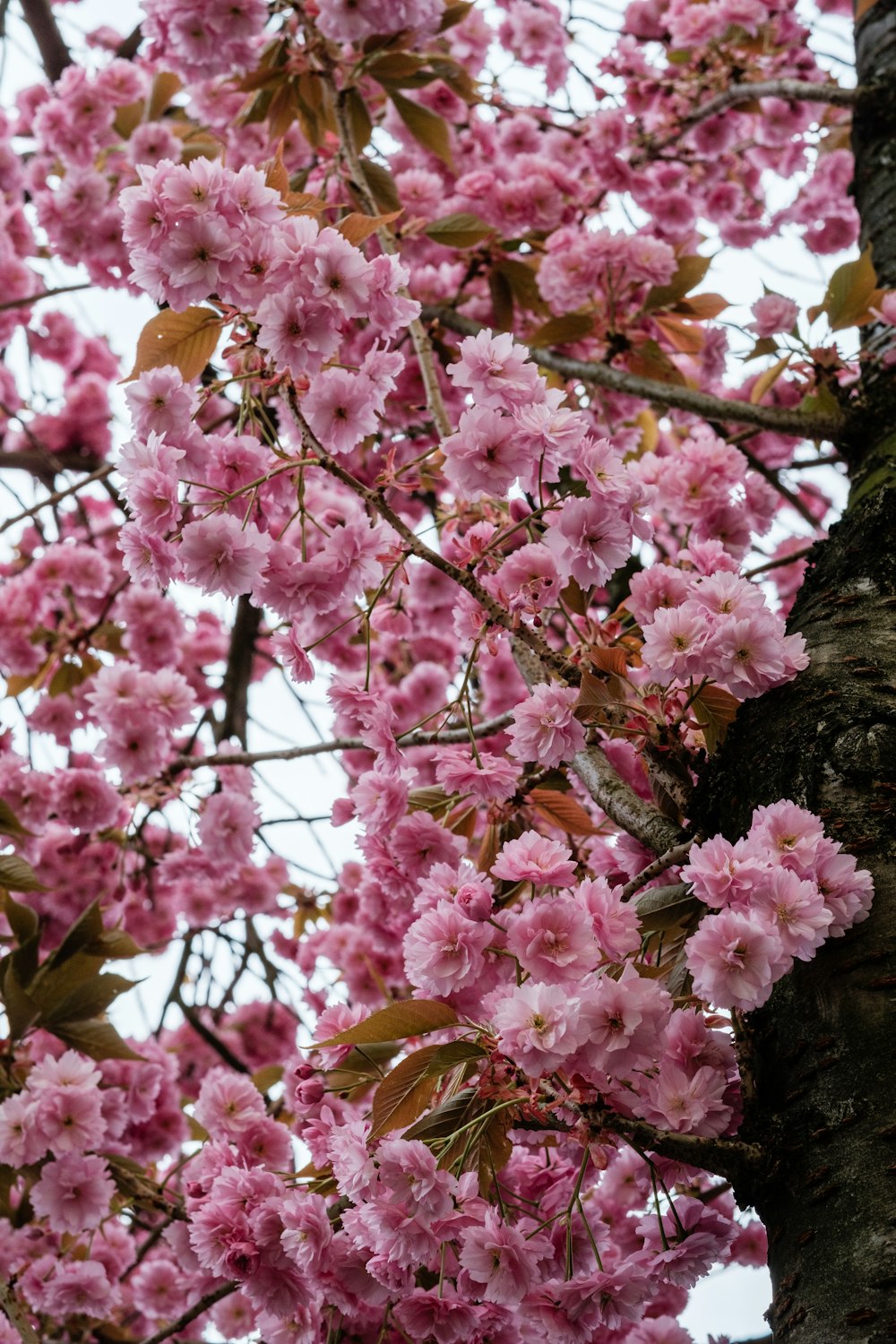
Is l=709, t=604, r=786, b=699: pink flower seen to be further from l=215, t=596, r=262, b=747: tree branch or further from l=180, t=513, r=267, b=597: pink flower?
l=215, t=596, r=262, b=747: tree branch

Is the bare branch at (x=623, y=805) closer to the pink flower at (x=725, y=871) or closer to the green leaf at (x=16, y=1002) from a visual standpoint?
the pink flower at (x=725, y=871)

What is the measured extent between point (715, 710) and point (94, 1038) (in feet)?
4.40

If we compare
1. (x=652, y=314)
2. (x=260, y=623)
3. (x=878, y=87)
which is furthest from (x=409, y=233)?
(x=260, y=623)

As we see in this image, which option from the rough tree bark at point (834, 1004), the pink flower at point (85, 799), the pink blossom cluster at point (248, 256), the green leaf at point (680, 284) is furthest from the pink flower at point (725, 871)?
the pink flower at point (85, 799)

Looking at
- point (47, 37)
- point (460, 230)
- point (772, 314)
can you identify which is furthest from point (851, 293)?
point (47, 37)

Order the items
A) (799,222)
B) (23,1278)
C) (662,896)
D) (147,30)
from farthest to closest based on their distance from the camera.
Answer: (799,222) → (147,30) → (23,1278) → (662,896)

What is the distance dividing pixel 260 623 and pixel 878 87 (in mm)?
2128

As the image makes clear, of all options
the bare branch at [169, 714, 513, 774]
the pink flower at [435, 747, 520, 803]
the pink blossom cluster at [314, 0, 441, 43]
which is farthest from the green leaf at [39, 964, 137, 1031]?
the pink blossom cluster at [314, 0, 441, 43]

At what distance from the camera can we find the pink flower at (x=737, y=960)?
931mm

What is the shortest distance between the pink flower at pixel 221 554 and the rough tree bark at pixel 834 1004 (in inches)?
21.7

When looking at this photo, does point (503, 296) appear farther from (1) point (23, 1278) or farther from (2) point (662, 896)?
(1) point (23, 1278)

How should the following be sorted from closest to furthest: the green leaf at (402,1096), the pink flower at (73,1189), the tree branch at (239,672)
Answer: the green leaf at (402,1096)
the pink flower at (73,1189)
the tree branch at (239,672)

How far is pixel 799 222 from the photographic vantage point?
11.7 ft

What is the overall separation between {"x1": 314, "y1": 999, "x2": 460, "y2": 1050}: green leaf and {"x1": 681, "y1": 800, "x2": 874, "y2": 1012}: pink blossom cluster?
268 millimetres
